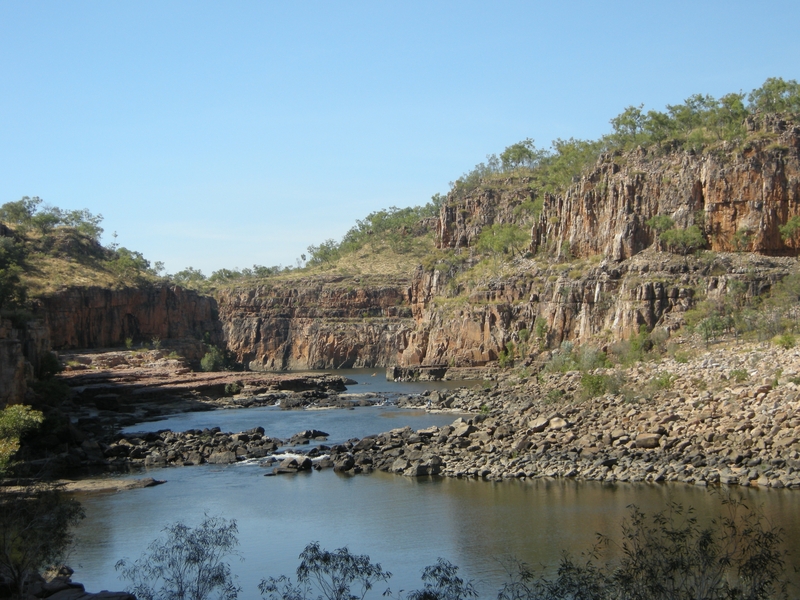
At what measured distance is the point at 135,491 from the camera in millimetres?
37500

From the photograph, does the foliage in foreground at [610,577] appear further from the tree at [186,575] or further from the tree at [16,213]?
the tree at [16,213]

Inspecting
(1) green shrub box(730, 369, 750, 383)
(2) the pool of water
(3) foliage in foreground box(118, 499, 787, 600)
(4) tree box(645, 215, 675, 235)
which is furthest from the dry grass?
(3) foliage in foreground box(118, 499, 787, 600)

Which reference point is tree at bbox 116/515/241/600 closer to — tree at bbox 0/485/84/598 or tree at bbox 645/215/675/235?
tree at bbox 0/485/84/598

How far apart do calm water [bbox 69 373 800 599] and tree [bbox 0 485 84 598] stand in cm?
385

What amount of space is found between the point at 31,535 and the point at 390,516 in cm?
1442

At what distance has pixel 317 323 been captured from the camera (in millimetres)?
141000

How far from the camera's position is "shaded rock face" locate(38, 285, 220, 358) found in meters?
97.4

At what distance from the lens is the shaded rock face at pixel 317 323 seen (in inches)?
5423

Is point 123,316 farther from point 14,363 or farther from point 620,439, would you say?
point 620,439

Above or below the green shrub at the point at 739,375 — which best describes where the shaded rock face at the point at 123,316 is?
above

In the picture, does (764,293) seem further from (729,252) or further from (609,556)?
(609,556)

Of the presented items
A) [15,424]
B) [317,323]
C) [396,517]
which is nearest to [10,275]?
[15,424]

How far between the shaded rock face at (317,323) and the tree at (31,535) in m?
110

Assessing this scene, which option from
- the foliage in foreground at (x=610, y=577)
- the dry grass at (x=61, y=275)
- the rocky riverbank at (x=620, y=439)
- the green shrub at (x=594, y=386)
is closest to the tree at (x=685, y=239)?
the rocky riverbank at (x=620, y=439)
